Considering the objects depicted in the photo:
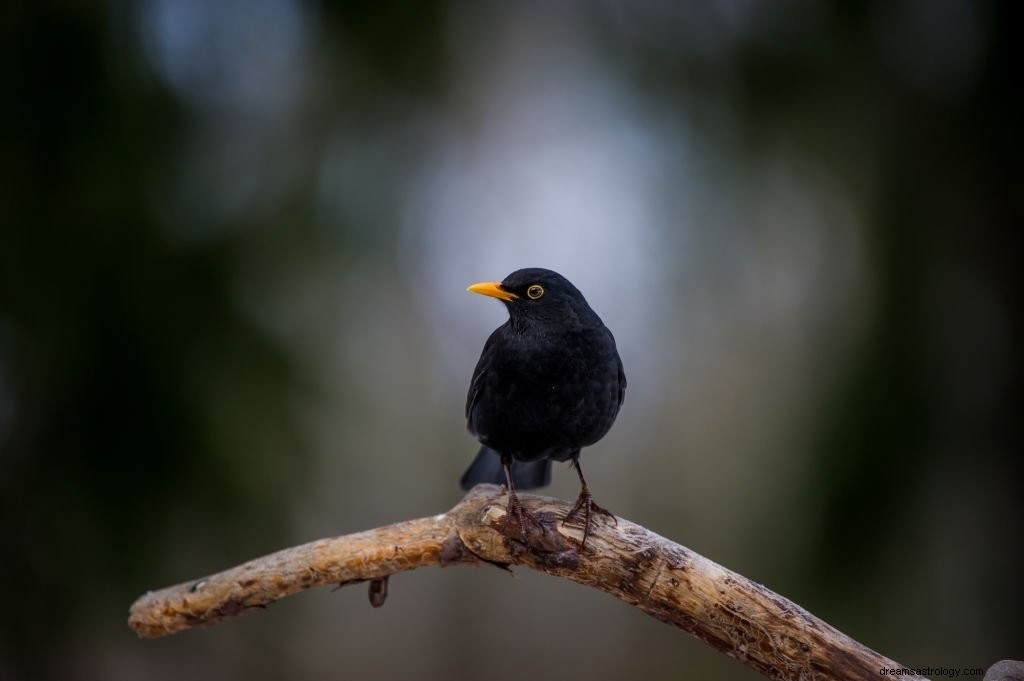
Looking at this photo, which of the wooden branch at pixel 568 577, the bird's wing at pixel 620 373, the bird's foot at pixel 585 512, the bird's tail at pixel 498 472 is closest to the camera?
the wooden branch at pixel 568 577

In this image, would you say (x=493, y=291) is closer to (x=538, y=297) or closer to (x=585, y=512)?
(x=538, y=297)

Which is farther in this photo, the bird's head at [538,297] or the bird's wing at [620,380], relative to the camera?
the bird's wing at [620,380]

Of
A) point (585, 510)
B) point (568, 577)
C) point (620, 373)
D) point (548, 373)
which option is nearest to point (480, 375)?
point (548, 373)

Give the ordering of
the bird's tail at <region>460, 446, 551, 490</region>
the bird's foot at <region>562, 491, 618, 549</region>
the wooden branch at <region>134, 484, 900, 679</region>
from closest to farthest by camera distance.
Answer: the wooden branch at <region>134, 484, 900, 679</region> → the bird's foot at <region>562, 491, 618, 549</region> → the bird's tail at <region>460, 446, 551, 490</region>

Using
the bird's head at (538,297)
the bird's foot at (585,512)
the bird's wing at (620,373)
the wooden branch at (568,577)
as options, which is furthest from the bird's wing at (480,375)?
the bird's foot at (585,512)

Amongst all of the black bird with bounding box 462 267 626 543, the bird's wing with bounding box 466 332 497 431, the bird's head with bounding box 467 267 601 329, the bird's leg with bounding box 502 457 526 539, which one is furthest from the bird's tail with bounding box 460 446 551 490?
the bird's head with bounding box 467 267 601 329

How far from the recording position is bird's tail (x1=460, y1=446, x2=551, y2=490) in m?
3.57

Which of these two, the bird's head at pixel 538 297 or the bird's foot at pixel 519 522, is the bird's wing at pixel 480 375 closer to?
the bird's head at pixel 538 297

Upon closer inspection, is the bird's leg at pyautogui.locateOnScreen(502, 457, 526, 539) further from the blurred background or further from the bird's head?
the blurred background

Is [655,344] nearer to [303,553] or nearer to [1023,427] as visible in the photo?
[1023,427]

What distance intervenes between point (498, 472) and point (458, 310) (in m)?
1.00

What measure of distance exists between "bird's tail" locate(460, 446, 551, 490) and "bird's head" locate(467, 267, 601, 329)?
32.9 inches

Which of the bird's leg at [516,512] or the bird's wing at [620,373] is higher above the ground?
the bird's wing at [620,373]

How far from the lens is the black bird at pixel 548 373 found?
2.90 meters
